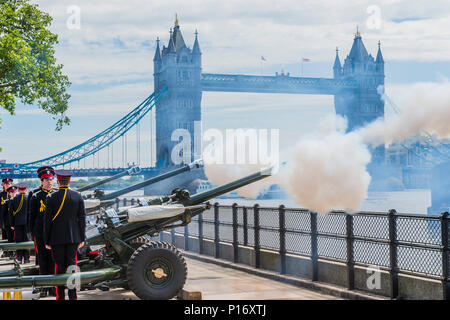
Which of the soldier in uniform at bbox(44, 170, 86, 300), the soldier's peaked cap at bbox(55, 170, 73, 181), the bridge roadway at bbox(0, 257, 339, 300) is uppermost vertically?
the soldier's peaked cap at bbox(55, 170, 73, 181)

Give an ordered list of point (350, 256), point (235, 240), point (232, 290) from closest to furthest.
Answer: point (350, 256) < point (232, 290) < point (235, 240)

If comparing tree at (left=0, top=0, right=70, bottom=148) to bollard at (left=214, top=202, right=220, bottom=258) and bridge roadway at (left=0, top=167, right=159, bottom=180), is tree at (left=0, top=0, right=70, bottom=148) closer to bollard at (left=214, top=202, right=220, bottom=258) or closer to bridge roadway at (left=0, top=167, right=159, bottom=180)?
bollard at (left=214, top=202, right=220, bottom=258)

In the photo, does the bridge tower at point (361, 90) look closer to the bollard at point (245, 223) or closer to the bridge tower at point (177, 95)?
the bridge tower at point (177, 95)

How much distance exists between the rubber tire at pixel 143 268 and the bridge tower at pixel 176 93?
96.1 m

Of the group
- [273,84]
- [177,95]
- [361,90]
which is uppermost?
[273,84]

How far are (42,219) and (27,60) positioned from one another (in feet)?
44.4

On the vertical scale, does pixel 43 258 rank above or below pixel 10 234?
above

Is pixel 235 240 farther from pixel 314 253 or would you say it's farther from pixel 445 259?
pixel 445 259

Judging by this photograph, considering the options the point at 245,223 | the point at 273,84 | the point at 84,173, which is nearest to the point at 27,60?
the point at 245,223

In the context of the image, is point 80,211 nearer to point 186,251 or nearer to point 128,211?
point 128,211

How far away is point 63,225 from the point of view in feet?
29.1

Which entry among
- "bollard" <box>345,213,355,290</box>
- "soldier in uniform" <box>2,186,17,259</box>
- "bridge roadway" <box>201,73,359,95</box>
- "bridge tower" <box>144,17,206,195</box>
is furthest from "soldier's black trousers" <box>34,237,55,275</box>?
"bridge tower" <box>144,17,206,195</box>

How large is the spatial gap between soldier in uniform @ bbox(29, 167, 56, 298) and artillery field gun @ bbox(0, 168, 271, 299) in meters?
0.20

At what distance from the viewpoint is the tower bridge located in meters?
90.8
